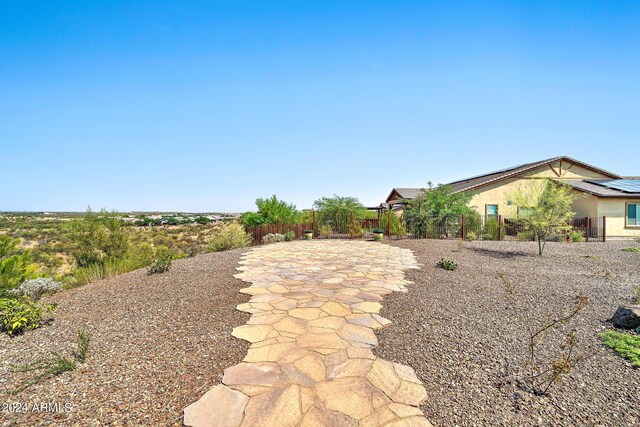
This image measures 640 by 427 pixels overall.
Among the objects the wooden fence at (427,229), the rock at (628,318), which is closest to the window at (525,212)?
the wooden fence at (427,229)

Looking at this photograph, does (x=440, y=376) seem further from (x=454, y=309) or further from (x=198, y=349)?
(x=198, y=349)

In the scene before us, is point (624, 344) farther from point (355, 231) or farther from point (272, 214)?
point (272, 214)

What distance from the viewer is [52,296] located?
529cm

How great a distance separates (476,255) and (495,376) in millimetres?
8201

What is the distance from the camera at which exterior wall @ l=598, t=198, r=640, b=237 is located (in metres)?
17.4

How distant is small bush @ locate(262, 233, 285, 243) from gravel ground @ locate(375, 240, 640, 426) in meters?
8.69

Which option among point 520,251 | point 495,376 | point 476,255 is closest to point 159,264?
point 495,376

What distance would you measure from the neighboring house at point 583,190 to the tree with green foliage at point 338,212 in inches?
113

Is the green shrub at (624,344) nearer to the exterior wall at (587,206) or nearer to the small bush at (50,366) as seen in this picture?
the small bush at (50,366)

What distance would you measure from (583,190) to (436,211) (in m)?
10.2

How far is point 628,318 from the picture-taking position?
403cm

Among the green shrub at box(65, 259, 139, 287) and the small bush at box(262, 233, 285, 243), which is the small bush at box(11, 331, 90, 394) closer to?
the green shrub at box(65, 259, 139, 287)

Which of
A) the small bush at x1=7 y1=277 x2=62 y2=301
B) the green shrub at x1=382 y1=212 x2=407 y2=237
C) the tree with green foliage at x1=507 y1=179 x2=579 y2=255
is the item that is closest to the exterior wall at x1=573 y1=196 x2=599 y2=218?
the tree with green foliage at x1=507 y1=179 x2=579 y2=255

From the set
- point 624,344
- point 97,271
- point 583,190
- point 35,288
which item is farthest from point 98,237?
point 583,190
